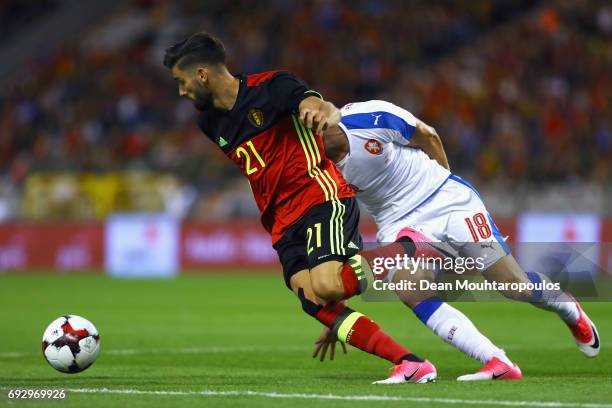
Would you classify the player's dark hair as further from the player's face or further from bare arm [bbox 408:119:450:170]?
bare arm [bbox 408:119:450:170]

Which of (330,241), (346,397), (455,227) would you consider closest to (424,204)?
(455,227)

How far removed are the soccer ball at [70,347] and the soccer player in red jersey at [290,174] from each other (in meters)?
1.35

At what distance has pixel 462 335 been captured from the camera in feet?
22.7

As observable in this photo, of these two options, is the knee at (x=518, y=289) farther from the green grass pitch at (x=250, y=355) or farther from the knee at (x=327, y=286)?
the knee at (x=327, y=286)

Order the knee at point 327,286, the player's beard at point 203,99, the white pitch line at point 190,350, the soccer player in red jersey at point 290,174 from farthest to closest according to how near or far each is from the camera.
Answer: the white pitch line at point 190,350 → the player's beard at point 203,99 → the soccer player in red jersey at point 290,174 → the knee at point 327,286

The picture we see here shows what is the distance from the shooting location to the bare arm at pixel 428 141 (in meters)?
7.38

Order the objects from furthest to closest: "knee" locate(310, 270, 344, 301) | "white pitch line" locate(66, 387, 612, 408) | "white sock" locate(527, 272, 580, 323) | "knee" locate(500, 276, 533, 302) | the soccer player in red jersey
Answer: "white sock" locate(527, 272, 580, 323) < "knee" locate(500, 276, 533, 302) < the soccer player in red jersey < "knee" locate(310, 270, 344, 301) < "white pitch line" locate(66, 387, 612, 408)

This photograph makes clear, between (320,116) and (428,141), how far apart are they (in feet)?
4.61

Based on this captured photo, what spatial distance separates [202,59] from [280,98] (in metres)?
0.53

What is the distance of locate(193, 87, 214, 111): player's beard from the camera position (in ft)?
22.9

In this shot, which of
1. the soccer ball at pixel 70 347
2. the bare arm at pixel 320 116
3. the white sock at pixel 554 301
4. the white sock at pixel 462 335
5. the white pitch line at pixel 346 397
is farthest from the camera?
the white sock at pixel 554 301

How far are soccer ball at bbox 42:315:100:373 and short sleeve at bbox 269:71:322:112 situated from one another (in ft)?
6.38

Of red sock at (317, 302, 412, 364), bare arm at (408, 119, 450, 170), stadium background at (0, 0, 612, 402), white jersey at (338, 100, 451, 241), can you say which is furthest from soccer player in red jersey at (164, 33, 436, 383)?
stadium background at (0, 0, 612, 402)

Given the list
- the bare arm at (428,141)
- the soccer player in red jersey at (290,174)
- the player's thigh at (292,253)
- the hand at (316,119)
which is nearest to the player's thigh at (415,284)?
the soccer player in red jersey at (290,174)
